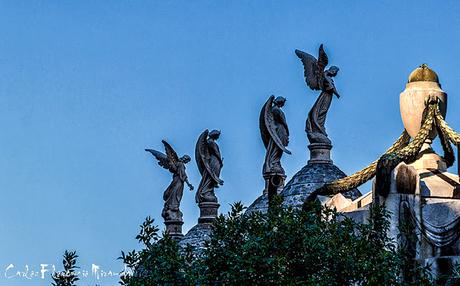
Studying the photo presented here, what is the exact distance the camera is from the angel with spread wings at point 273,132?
3225 cm

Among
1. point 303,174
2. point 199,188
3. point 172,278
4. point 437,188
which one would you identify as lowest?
point 172,278

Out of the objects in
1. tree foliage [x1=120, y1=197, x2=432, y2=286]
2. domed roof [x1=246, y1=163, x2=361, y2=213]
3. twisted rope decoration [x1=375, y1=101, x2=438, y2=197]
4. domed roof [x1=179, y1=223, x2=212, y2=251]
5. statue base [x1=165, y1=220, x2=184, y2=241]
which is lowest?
tree foliage [x1=120, y1=197, x2=432, y2=286]

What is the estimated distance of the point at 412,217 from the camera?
58.2ft

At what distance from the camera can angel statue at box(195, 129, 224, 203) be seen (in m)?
36.3

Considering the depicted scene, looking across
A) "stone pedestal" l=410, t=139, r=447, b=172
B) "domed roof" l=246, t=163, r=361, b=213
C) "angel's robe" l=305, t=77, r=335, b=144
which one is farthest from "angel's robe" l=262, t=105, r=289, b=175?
"stone pedestal" l=410, t=139, r=447, b=172

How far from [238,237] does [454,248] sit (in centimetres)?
293

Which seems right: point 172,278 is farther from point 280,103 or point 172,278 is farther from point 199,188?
point 199,188

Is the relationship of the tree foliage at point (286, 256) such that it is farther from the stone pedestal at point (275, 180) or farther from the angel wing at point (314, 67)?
the angel wing at point (314, 67)

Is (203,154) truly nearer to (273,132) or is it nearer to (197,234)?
(197,234)

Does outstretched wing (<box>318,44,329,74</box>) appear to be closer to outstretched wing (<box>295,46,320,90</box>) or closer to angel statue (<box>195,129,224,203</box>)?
outstretched wing (<box>295,46,320,90</box>)

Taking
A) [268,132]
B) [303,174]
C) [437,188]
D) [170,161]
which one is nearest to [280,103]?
[268,132]

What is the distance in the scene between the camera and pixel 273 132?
32.4 metres

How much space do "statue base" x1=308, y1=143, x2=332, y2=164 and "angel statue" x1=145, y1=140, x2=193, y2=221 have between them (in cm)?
843

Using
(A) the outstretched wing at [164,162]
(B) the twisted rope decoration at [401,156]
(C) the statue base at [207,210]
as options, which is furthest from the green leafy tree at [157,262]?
(A) the outstretched wing at [164,162]
